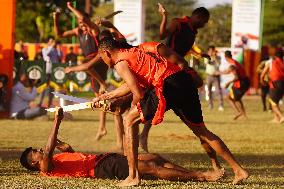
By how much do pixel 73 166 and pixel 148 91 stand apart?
46.4 inches

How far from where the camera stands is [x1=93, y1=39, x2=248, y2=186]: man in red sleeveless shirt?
9.77 meters

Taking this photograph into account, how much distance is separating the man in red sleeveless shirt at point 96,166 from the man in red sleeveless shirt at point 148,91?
315 millimetres

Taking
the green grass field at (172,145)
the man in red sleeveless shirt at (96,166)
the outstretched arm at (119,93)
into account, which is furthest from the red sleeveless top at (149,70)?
the green grass field at (172,145)

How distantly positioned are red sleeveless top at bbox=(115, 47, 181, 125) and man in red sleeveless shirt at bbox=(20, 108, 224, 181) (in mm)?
574

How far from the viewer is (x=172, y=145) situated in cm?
1589

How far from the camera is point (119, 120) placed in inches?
571

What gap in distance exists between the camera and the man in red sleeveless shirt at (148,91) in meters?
9.77

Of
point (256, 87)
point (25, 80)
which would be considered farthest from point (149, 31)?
point (25, 80)

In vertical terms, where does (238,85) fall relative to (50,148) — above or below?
below

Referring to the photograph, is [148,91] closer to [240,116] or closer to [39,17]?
[240,116]

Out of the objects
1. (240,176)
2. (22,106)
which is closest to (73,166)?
(240,176)

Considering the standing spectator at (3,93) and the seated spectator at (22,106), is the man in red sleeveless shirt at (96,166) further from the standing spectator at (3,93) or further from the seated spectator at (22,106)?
the seated spectator at (22,106)

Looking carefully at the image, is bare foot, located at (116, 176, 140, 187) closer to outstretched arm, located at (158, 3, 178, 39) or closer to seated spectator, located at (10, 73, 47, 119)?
outstretched arm, located at (158, 3, 178, 39)

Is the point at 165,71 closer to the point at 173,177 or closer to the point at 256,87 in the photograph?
the point at 173,177
